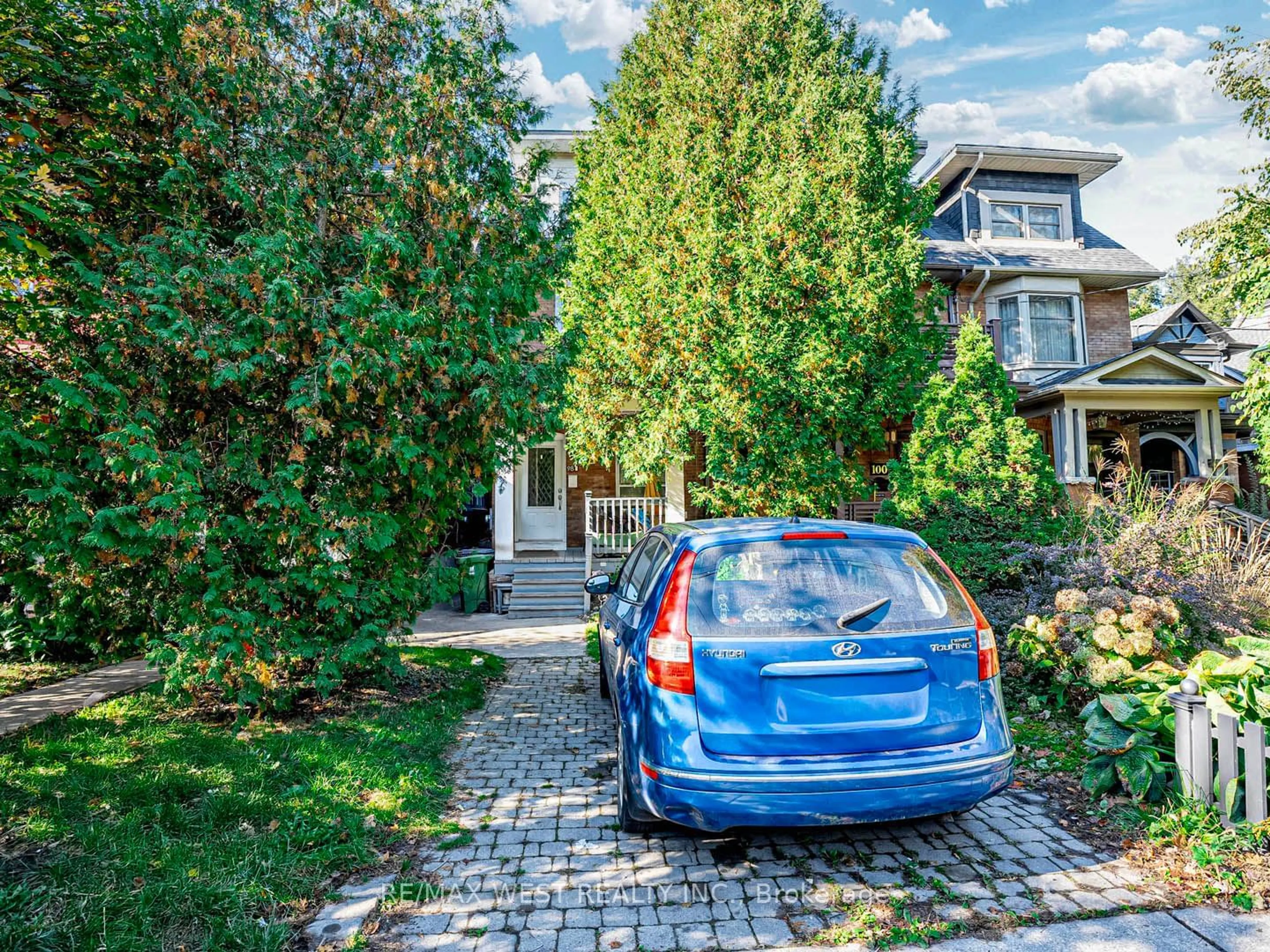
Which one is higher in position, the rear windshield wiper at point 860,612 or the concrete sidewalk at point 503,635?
the rear windshield wiper at point 860,612

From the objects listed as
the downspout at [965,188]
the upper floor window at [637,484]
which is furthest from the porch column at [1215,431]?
the upper floor window at [637,484]

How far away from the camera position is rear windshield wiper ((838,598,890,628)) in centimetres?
299

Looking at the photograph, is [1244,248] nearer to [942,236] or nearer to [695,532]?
[942,236]

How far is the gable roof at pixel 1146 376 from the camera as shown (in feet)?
43.1

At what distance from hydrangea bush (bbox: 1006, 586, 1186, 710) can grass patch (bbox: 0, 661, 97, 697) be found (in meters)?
9.33

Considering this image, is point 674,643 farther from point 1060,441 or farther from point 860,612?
point 1060,441

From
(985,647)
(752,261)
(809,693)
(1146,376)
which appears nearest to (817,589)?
(809,693)

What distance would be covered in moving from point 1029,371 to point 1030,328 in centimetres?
111

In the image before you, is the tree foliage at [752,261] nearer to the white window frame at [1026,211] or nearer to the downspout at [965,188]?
the downspout at [965,188]

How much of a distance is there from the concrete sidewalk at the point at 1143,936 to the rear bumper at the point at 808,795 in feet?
1.59

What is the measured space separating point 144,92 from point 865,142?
375 inches

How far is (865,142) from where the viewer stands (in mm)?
10258

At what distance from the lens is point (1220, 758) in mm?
3348

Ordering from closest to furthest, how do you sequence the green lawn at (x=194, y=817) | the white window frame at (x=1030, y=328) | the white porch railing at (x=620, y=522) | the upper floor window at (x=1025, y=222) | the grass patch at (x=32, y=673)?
the green lawn at (x=194, y=817), the grass patch at (x=32, y=673), the white porch railing at (x=620, y=522), the white window frame at (x=1030, y=328), the upper floor window at (x=1025, y=222)
